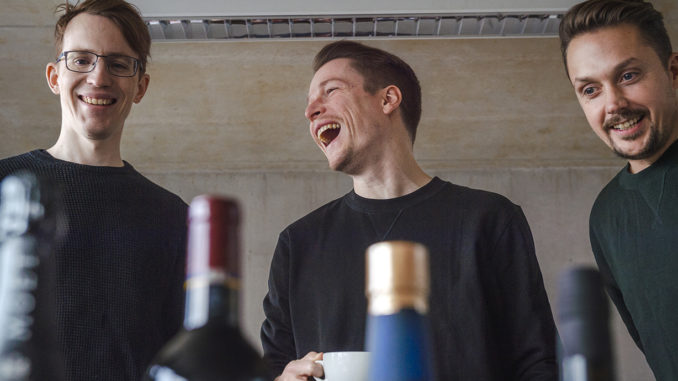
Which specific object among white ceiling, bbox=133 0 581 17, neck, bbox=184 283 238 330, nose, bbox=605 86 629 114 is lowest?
neck, bbox=184 283 238 330

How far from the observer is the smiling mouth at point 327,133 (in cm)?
189

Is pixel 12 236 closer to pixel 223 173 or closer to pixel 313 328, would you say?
pixel 313 328

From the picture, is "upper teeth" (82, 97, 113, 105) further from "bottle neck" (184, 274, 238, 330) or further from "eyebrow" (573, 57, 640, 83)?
"bottle neck" (184, 274, 238, 330)

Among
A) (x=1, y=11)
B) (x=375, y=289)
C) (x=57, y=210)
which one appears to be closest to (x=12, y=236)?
(x=57, y=210)

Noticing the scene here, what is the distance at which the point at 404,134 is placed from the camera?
199 cm

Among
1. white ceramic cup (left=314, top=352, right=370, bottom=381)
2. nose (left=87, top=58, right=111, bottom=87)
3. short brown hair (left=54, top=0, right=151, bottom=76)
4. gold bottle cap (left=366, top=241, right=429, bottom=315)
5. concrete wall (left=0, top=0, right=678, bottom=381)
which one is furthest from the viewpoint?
concrete wall (left=0, top=0, right=678, bottom=381)

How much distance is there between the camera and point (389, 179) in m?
1.78

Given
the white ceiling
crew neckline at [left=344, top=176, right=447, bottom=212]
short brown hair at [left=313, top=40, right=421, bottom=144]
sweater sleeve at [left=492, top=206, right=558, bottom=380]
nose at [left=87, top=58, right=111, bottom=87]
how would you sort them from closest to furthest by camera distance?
sweater sleeve at [left=492, top=206, right=558, bottom=380]
nose at [left=87, top=58, right=111, bottom=87]
crew neckline at [left=344, top=176, right=447, bottom=212]
short brown hair at [left=313, top=40, right=421, bottom=144]
the white ceiling

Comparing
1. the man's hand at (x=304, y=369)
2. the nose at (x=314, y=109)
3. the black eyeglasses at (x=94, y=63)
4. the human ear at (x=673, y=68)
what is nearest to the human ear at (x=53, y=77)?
the black eyeglasses at (x=94, y=63)

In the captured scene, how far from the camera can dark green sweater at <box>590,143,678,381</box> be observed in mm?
1486

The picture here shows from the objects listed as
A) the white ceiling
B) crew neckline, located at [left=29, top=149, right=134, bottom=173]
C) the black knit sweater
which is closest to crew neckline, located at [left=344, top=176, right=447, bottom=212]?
the black knit sweater

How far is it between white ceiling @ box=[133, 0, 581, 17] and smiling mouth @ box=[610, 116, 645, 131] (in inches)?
51.5

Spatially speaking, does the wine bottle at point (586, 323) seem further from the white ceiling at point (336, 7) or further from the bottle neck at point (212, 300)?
the white ceiling at point (336, 7)

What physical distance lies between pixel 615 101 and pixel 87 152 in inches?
45.6
